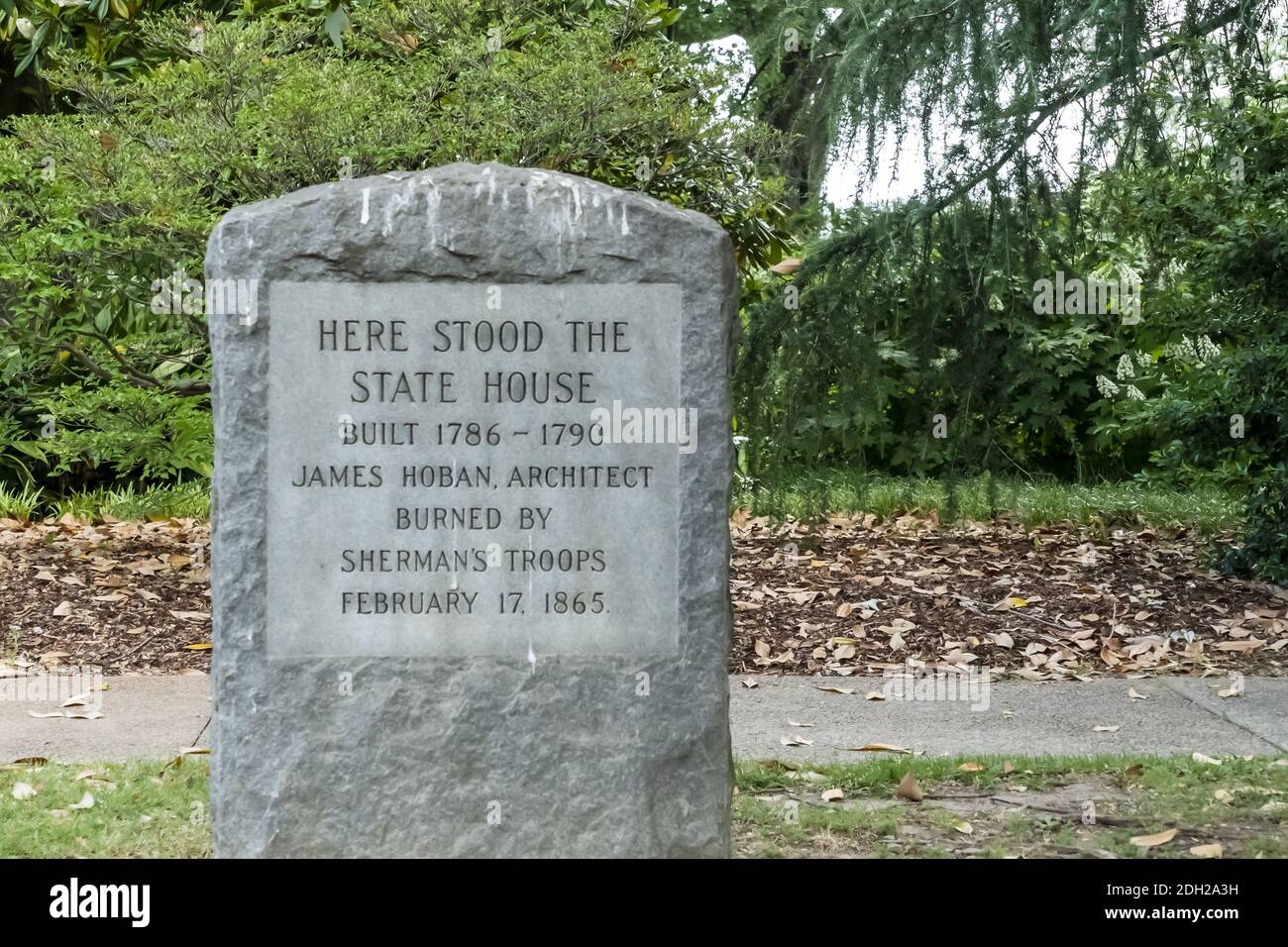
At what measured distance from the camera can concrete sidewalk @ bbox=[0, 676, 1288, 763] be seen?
5.33 m

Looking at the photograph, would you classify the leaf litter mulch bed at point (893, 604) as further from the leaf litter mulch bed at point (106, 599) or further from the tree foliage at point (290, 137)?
the tree foliage at point (290, 137)

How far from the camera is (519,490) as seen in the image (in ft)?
13.0

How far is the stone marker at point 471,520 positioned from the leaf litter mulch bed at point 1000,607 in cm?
295

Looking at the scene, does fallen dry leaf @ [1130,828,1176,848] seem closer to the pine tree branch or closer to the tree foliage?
the pine tree branch

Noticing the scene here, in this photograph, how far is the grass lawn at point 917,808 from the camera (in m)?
4.23

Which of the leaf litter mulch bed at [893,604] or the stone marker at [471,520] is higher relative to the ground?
the stone marker at [471,520]

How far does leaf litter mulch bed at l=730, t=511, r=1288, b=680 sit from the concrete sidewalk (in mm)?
374

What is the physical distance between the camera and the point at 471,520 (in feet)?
13.0

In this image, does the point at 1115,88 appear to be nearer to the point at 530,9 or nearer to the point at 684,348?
the point at 684,348

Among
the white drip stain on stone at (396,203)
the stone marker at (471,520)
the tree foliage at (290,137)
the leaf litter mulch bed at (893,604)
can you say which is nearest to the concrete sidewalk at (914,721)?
the leaf litter mulch bed at (893,604)

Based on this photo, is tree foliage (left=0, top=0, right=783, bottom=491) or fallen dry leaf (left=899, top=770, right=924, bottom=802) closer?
fallen dry leaf (left=899, top=770, right=924, bottom=802)

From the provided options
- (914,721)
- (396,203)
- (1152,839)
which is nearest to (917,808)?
(1152,839)

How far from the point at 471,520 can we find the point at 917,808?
1.90m

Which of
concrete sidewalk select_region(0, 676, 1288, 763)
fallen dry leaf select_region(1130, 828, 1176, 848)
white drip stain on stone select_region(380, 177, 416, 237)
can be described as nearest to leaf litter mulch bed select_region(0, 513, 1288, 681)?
concrete sidewalk select_region(0, 676, 1288, 763)
